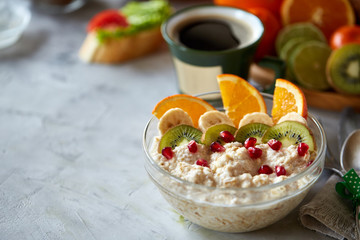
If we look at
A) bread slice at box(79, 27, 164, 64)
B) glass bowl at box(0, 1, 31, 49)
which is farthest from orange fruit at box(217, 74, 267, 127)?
glass bowl at box(0, 1, 31, 49)

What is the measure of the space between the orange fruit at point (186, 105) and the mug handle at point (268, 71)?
1.64 ft

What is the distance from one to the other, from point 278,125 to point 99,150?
0.88 m

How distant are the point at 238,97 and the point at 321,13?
1024 millimetres

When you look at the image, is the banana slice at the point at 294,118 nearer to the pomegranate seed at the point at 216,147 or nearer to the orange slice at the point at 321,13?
the pomegranate seed at the point at 216,147

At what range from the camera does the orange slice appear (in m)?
2.45

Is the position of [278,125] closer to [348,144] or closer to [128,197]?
[348,144]

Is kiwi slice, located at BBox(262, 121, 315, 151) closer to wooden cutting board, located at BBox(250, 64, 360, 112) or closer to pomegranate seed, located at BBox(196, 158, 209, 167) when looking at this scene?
pomegranate seed, located at BBox(196, 158, 209, 167)

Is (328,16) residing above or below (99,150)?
above

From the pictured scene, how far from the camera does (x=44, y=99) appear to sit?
240cm

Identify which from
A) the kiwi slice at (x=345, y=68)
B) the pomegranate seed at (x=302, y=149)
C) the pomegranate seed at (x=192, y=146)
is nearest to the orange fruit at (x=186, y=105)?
the pomegranate seed at (x=192, y=146)

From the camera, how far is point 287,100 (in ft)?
5.66

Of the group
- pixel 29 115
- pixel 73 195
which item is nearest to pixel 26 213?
pixel 73 195

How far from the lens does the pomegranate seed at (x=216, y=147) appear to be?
5.14 ft

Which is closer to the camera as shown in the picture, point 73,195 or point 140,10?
point 73,195
